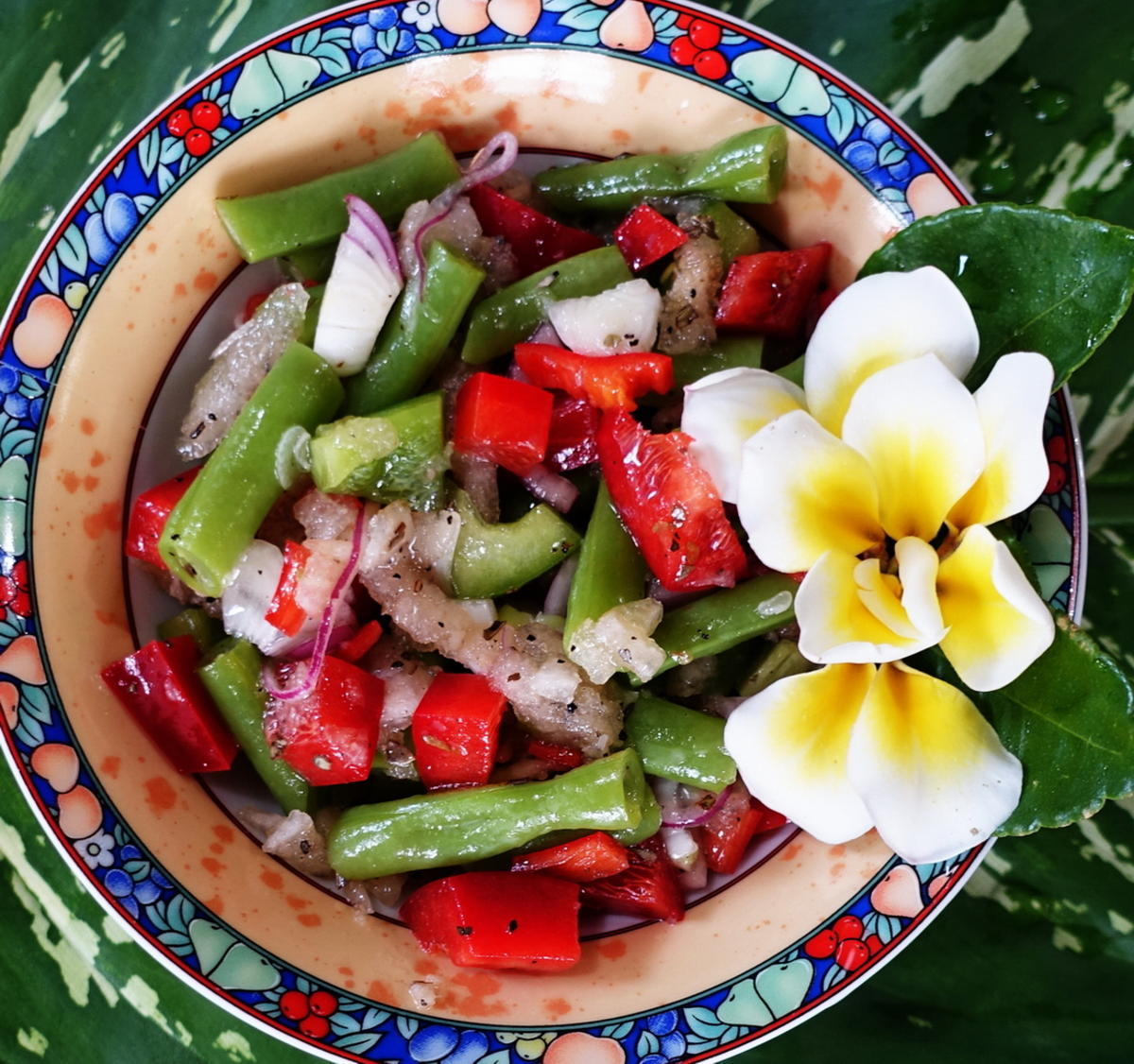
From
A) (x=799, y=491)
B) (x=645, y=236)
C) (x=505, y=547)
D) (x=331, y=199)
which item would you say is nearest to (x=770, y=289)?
(x=645, y=236)

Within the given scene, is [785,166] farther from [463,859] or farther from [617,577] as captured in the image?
[463,859]

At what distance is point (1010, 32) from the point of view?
2.51 m

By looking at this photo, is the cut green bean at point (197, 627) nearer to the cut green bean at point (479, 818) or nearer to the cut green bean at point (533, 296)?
the cut green bean at point (479, 818)

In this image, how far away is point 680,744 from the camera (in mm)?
1896

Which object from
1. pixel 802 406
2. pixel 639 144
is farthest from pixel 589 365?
pixel 639 144

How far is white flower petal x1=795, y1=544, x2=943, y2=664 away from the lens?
5.29 ft

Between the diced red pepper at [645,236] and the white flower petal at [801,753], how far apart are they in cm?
90

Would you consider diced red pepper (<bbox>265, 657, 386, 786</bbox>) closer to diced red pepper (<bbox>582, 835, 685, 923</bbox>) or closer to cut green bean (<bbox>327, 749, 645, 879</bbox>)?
cut green bean (<bbox>327, 749, 645, 879</bbox>)

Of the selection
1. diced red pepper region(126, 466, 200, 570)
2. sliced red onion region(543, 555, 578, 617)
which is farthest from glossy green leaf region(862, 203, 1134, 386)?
diced red pepper region(126, 466, 200, 570)

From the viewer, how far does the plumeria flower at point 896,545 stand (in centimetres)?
165

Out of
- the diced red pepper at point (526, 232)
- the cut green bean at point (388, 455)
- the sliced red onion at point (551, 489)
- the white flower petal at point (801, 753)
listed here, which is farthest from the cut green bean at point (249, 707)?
the diced red pepper at point (526, 232)

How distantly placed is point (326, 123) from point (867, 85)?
138cm

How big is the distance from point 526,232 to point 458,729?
1.03 metres

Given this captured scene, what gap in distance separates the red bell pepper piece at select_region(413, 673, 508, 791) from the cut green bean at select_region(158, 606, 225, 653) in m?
0.48
